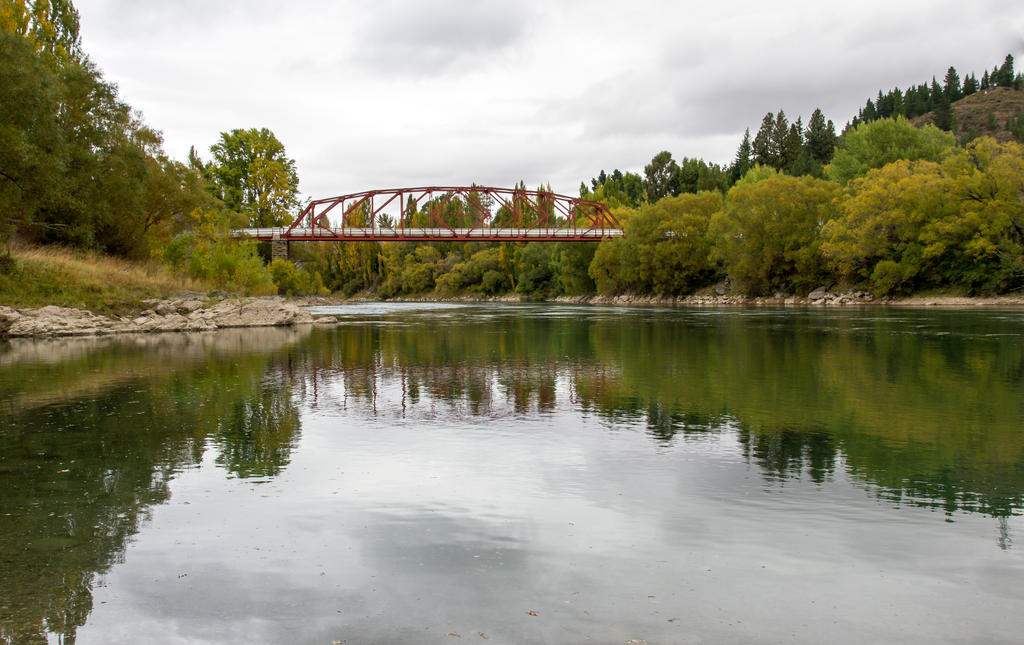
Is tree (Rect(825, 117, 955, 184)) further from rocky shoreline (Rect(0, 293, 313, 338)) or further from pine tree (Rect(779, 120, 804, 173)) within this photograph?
rocky shoreline (Rect(0, 293, 313, 338))

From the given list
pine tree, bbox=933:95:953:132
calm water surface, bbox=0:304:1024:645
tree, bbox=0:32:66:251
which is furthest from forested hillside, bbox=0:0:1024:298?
pine tree, bbox=933:95:953:132

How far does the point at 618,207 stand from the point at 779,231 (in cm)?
4371

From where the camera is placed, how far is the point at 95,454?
10422 millimetres

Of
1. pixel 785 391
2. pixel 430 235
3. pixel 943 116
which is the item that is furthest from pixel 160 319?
pixel 943 116

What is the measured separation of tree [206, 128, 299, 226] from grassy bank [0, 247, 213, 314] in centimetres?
3574

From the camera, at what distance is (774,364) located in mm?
21688

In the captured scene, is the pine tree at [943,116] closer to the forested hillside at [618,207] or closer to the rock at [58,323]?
the forested hillside at [618,207]

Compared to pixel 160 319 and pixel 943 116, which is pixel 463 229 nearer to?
pixel 160 319

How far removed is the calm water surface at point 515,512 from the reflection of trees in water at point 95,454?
0.05 m

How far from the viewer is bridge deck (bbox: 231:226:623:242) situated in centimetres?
8888

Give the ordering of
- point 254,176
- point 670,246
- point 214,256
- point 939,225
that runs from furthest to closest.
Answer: point 670,246 < point 254,176 < point 939,225 < point 214,256

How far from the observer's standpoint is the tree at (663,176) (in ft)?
470

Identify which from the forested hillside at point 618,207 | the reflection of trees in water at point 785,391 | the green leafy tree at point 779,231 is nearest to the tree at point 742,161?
the forested hillside at point 618,207

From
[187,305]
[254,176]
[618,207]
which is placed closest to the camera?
[187,305]
